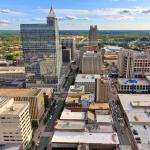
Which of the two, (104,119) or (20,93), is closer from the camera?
(104,119)

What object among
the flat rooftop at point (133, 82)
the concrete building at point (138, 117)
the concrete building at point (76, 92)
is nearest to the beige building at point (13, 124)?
the concrete building at point (138, 117)

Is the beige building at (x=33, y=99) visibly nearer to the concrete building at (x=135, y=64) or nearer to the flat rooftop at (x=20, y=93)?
the flat rooftop at (x=20, y=93)

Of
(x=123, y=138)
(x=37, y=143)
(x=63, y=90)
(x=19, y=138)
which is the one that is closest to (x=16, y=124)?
(x=19, y=138)

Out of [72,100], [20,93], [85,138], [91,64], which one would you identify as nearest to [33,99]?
[20,93]

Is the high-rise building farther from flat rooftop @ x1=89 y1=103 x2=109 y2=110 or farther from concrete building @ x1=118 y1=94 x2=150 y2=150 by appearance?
concrete building @ x1=118 y1=94 x2=150 y2=150

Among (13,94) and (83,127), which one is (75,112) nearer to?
(83,127)

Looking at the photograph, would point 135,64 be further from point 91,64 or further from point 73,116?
point 73,116

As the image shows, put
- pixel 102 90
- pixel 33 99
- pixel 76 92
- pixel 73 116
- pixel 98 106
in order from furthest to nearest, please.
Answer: pixel 76 92 → pixel 102 90 → pixel 98 106 → pixel 33 99 → pixel 73 116
